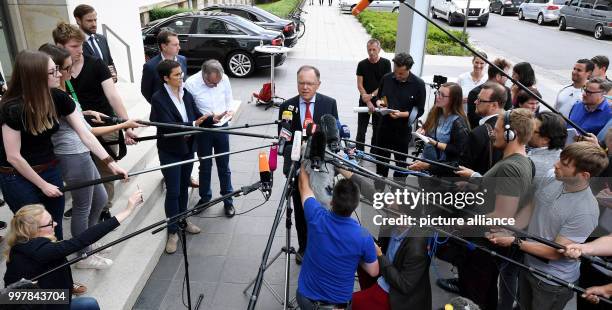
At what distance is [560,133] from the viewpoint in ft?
10.6

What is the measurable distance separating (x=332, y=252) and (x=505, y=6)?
30.1 meters

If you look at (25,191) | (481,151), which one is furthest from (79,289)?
(481,151)

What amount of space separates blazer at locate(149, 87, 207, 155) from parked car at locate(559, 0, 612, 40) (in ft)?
65.4

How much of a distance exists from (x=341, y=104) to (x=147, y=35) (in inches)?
220

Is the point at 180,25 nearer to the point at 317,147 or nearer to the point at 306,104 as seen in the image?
the point at 306,104

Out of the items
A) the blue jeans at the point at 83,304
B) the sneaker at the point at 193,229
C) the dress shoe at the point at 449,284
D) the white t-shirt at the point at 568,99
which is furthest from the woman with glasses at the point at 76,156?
the white t-shirt at the point at 568,99

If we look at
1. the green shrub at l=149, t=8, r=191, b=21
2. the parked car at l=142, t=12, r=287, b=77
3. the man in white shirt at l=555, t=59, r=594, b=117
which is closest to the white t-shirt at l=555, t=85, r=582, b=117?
the man in white shirt at l=555, t=59, r=594, b=117

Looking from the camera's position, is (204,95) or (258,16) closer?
(204,95)

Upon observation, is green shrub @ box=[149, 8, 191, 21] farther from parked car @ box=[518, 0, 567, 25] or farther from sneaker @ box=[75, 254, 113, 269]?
parked car @ box=[518, 0, 567, 25]

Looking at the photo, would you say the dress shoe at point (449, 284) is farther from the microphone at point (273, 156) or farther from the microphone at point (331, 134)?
the microphone at point (273, 156)

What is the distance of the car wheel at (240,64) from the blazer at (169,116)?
24.0 ft

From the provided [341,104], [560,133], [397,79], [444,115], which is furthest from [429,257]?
[341,104]

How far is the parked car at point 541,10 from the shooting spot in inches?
910

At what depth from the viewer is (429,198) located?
116 inches
